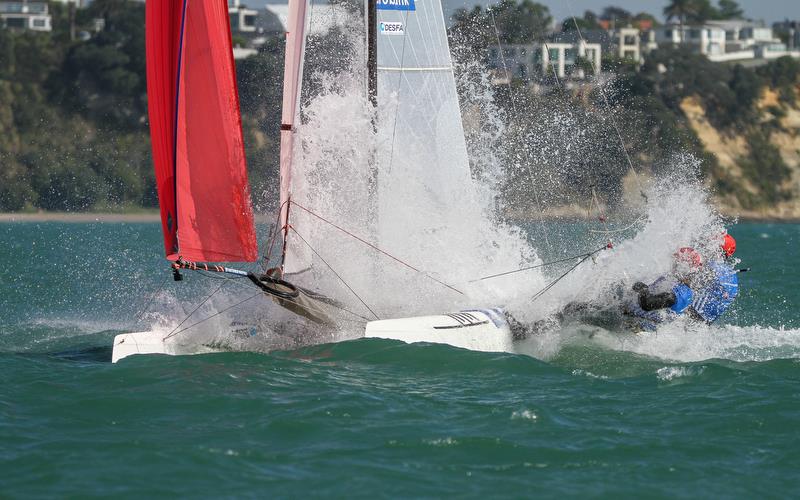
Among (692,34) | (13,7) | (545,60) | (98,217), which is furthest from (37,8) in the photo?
(692,34)

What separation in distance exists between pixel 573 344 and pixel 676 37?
79.7 m

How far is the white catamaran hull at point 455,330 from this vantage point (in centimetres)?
962

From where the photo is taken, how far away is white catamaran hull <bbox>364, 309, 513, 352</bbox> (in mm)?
9617

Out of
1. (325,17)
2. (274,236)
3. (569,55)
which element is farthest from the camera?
(569,55)

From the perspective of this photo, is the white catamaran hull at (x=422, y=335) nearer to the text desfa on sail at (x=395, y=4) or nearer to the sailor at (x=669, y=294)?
the sailor at (x=669, y=294)

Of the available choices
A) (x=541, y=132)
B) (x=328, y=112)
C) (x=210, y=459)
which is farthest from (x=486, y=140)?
(x=541, y=132)

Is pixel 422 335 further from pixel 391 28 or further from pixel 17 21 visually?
pixel 17 21

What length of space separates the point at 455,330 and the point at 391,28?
117 inches

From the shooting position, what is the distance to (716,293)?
10289 mm

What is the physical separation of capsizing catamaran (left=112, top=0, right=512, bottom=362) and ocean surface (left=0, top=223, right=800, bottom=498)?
32 centimetres

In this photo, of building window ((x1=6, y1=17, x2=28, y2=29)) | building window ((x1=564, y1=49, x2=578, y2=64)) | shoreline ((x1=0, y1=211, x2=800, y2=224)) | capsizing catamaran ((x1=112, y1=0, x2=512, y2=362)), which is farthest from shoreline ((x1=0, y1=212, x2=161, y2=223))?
capsizing catamaran ((x1=112, y1=0, x2=512, y2=362))

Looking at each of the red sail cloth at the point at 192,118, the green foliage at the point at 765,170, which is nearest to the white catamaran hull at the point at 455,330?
the red sail cloth at the point at 192,118

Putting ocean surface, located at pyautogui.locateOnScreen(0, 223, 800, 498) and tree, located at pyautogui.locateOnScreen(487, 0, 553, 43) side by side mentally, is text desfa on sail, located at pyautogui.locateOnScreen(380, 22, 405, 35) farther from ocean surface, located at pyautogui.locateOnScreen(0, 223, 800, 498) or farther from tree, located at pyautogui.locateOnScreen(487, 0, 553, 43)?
tree, located at pyautogui.locateOnScreen(487, 0, 553, 43)

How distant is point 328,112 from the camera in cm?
1062
